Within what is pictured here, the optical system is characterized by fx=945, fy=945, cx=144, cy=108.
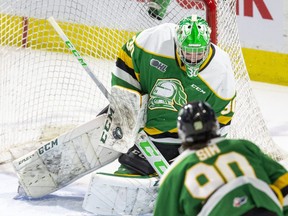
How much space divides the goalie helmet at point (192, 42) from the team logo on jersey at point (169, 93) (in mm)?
122

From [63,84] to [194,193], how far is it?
103 inches

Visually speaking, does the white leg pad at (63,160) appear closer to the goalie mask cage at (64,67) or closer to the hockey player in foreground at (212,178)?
the goalie mask cage at (64,67)

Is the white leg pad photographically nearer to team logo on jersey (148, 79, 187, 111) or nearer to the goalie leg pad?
the goalie leg pad

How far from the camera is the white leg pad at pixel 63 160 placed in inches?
170

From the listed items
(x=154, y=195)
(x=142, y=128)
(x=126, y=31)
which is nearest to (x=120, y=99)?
(x=142, y=128)

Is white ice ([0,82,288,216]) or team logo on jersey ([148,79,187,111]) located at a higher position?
team logo on jersey ([148,79,187,111])

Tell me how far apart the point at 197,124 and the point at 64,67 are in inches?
104

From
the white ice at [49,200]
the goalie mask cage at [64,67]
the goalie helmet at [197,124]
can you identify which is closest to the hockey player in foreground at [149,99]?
the white ice at [49,200]

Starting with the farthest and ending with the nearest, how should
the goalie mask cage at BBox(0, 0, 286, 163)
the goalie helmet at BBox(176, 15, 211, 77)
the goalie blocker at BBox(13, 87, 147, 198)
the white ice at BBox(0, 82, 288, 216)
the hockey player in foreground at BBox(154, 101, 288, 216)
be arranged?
the goalie mask cage at BBox(0, 0, 286, 163) < the goalie blocker at BBox(13, 87, 147, 198) < the white ice at BBox(0, 82, 288, 216) < the goalie helmet at BBox(176, 15, 211, 77) < the hockey player in foreground at BBox(154, 101, 288, 216)

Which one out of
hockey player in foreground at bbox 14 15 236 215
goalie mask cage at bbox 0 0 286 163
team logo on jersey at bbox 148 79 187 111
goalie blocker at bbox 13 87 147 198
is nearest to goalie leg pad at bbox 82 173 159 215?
hockey player in foreground at bbox 14 15 236 215

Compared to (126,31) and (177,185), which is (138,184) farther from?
(177,185)

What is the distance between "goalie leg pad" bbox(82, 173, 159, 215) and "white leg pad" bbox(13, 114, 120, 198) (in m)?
0.25

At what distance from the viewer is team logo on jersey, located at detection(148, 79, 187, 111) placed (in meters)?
4.04

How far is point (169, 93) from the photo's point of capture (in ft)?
13.3
